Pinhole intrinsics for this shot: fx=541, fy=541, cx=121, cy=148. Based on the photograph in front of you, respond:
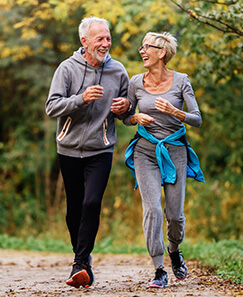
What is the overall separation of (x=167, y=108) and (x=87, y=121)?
80cm

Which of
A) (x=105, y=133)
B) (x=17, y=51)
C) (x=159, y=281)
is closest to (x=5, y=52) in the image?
(x=17, y=51)

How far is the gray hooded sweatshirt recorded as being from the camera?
486cm

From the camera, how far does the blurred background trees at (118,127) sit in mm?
9109

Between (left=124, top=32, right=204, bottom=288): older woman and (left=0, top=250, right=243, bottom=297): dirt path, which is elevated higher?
(left=124, top=32, right=204, bottom=288): older woman

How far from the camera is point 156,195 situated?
4637mm

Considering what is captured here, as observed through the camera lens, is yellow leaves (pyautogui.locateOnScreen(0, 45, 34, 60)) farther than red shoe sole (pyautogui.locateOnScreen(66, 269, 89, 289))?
Yes

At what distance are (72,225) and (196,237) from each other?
17.7 ft

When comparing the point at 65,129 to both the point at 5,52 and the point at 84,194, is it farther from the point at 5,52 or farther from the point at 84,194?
the point at 5,52

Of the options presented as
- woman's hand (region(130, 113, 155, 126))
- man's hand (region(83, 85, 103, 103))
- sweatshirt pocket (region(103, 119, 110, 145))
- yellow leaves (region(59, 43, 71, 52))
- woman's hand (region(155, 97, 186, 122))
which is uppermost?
yellow leaves (region(59, 43, 71, 52))

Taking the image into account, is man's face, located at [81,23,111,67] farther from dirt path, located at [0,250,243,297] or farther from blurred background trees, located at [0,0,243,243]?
blurred background trees, located at [0,0,243,243]

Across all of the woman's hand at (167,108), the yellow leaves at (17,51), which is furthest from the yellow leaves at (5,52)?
the woman's hand at (167,108)

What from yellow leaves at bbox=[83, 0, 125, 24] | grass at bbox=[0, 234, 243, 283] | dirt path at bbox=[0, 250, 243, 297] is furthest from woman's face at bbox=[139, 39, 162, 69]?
yellow leaves at bbox=[83, 0, 125, 24]

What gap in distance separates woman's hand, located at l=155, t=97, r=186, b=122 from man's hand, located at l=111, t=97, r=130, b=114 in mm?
345

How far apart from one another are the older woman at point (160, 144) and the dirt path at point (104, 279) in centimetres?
30
